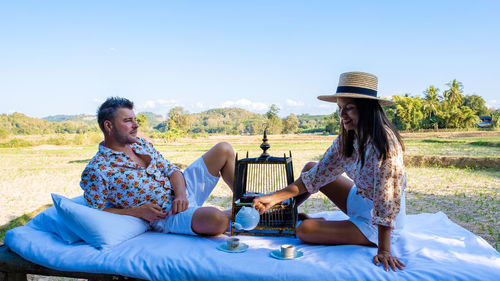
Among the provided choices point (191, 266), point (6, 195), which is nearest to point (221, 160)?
point (191, 266)

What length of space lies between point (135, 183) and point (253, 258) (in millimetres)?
1065

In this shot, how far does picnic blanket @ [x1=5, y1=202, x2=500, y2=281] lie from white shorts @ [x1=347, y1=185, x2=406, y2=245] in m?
0.08

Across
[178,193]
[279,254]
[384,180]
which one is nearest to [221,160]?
[178,193]

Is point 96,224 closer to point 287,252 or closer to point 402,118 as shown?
point 287,252

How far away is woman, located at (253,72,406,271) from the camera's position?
7.11 feet

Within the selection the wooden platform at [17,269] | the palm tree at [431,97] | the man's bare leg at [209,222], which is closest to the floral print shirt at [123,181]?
the man's bare leg at [209,222]

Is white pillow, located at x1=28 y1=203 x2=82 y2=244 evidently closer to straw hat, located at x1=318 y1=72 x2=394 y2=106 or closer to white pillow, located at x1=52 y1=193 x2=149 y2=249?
white pillow, located at x1=52 y1=193 x2=149 y2=249

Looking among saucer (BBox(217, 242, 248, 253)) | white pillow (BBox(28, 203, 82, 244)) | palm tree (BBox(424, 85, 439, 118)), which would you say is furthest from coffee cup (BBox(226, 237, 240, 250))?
palm tree (BBox(424, 85, 439, 118))

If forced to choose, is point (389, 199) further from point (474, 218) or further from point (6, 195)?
point (6, 195)

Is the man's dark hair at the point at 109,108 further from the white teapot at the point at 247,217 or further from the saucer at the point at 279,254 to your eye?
the saucer at the point at 279,254

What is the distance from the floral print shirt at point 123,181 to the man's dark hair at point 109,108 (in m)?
0.20

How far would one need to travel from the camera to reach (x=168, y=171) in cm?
311

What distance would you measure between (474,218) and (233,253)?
4570mm

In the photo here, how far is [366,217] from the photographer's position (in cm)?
248
